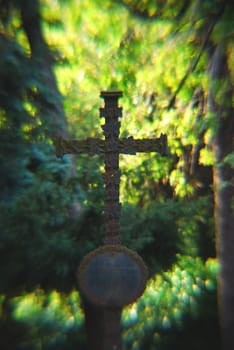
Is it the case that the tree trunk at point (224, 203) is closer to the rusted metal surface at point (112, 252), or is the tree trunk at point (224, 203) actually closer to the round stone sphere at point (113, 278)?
the rusted metal surface at point (112, 252)

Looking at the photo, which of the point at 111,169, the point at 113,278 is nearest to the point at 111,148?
the point at 111,169

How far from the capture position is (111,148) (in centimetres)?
443

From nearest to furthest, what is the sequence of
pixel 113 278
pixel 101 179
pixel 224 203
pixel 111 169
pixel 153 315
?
1. pixel 113 278
2. pixel 111 169
3. pixel 224 203
4. pixel 101 179
5. pixel 153 315

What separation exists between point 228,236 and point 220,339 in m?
1.64

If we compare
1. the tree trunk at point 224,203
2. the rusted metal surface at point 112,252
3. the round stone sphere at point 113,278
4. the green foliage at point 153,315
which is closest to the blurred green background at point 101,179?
the green foliage at point 153,315

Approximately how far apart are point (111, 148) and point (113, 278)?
1391 millimetres

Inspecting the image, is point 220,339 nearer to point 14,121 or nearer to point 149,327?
point 149,327

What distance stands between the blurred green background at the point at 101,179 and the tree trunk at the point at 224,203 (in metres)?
0.17

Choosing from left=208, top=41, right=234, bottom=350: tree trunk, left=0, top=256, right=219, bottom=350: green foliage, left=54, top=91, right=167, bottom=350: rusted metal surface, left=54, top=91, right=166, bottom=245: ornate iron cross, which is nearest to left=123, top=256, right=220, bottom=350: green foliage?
left=0, top=256, right=219, bottom=350: green foliage

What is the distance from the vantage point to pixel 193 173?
7844mm

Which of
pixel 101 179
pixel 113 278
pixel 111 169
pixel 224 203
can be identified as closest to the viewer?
pixel 113 278

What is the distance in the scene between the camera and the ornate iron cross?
4375 millimetres

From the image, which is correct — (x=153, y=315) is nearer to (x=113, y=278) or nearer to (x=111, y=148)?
(x=113, y=278)

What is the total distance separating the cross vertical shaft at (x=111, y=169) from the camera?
438cm
